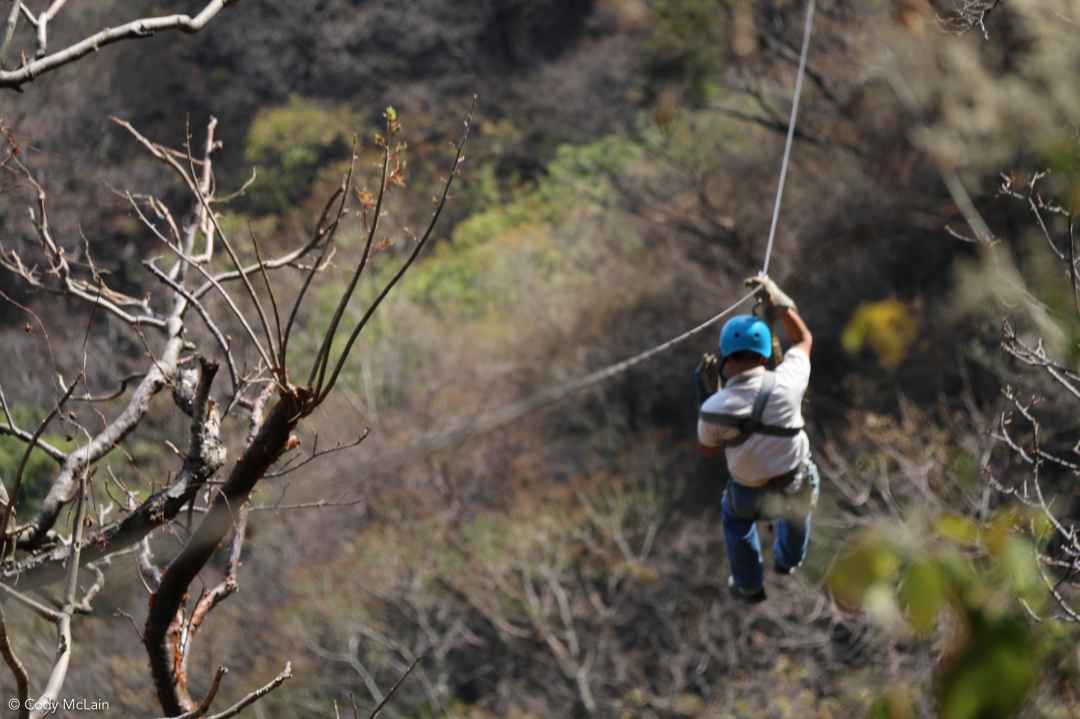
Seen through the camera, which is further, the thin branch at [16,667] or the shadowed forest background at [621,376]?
the shadowed forest background at [621,376]

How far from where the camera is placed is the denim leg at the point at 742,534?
5.92 m

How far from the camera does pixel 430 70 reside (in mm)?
26031

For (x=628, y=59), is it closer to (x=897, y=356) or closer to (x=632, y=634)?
(x=897, y=356)

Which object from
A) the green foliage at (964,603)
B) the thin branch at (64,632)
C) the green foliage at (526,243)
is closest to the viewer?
the green foliage at (964,603)

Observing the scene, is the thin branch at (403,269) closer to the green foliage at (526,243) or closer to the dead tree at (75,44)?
the dead tree at (75,44)

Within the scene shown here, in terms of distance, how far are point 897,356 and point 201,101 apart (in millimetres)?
12966

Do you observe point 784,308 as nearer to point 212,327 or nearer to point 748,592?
point 748,592

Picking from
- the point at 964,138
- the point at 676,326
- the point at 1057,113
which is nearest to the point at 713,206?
the point at 676,326

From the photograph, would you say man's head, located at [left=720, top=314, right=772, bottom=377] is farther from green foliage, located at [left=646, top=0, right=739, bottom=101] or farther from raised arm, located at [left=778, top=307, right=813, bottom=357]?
green foliage, located at [left=646, top=0, right=739, bottom=101]

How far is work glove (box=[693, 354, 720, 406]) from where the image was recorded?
567 centimetres

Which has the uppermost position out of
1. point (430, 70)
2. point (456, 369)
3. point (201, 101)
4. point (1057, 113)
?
point (201, 101)

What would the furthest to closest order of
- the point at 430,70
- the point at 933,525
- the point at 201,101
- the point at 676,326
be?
the point at 430,70 → the point at 201,101 → the point at 676,326 → the point at 933,525

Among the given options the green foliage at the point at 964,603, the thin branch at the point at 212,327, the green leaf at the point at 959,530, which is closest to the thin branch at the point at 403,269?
the thin branch at the point at 212,327

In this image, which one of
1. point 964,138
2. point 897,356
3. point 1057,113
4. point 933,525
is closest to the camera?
point 933,525
